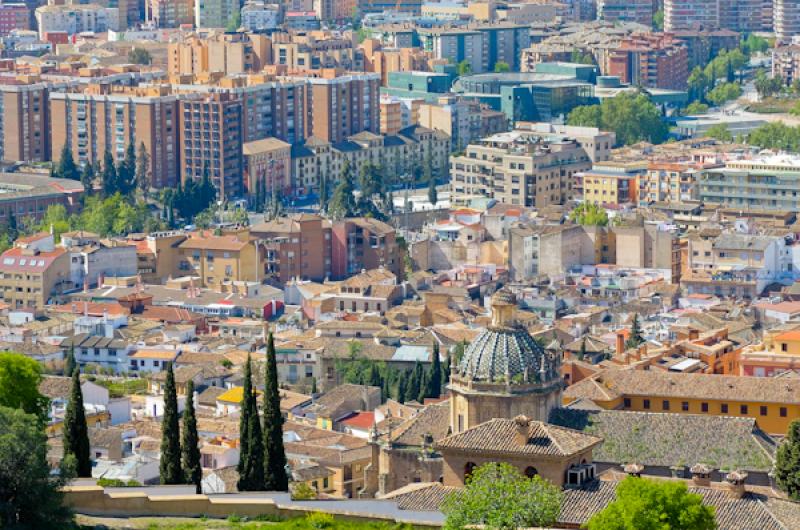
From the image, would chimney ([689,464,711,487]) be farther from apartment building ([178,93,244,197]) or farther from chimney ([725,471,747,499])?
apartment building ([178,93,244,197])

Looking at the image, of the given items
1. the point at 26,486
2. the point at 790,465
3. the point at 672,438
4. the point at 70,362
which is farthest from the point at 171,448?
the point at 70,362

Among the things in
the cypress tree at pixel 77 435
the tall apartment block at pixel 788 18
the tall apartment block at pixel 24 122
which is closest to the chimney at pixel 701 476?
the cypress tree at pixel 77 435

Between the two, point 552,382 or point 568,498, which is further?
point 552,382

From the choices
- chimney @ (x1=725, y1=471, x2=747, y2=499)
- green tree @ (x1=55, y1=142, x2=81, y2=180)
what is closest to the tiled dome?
chimney @ (x1=725, y1=471, x2=747, y2=499)

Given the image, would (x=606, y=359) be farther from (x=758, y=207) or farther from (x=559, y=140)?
(x=559, y=140)

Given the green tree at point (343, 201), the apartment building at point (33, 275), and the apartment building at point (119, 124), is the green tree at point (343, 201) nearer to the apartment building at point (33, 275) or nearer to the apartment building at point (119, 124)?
the apartment building at point (119, 124)

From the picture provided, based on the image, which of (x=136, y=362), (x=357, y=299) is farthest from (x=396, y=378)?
(x=357, y=299)

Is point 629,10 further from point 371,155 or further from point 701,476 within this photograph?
point 701,476
